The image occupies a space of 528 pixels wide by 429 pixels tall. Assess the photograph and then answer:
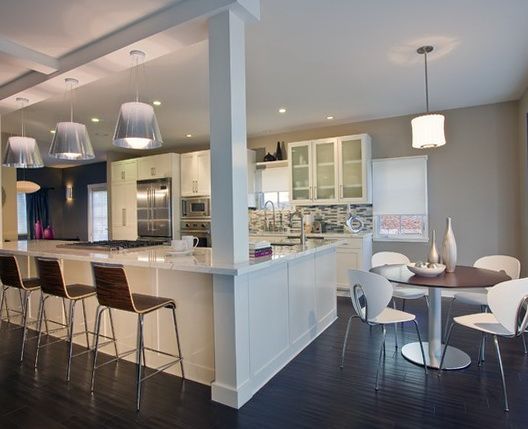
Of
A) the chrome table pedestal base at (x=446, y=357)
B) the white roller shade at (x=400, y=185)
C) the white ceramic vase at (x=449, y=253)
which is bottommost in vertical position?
the chrome table pedestal base at (x=446, y=357)

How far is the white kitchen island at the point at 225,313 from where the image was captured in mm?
2197

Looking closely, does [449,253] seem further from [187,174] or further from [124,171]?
[124,171]

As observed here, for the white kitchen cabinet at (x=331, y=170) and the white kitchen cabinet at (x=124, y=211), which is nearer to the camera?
the white kitchen cabinet at (x=331, y=170)

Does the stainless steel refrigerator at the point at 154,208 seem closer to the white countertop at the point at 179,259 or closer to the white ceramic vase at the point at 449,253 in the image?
the white countertop at the point at 179,259

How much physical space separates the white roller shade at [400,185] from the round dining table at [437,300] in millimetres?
2107

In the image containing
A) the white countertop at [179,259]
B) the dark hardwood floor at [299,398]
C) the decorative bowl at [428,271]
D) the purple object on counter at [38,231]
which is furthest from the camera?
the purple object on counter at [38,231]

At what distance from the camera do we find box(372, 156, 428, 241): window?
4918 millimetres

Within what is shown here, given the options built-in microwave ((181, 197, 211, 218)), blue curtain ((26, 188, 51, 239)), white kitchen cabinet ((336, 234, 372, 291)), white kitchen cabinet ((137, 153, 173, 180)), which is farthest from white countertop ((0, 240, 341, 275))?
blue curtain ((26, 188, 51, 239))

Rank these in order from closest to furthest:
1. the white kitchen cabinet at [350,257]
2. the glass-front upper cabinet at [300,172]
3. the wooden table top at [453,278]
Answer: the wooden table top at [453,278], the white kitchen cabinet at [350,257], the glass-front upper cabinet at [300,172]

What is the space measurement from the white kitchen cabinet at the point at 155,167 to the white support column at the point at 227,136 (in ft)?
14.0

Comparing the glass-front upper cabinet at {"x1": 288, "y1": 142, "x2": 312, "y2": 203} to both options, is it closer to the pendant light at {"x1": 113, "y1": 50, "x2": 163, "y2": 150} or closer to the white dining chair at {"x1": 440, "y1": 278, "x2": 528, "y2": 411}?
the pendant light at {"x1": 113, "y1": 50, "x2": 163, "y2": 150}

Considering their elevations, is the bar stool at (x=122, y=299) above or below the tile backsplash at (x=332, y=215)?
below

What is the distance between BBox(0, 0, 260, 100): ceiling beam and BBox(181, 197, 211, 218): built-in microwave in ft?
10.5

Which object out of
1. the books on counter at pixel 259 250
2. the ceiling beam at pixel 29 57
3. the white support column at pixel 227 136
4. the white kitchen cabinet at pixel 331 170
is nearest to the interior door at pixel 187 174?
the white kitchen cabinet at pixel 331 170
